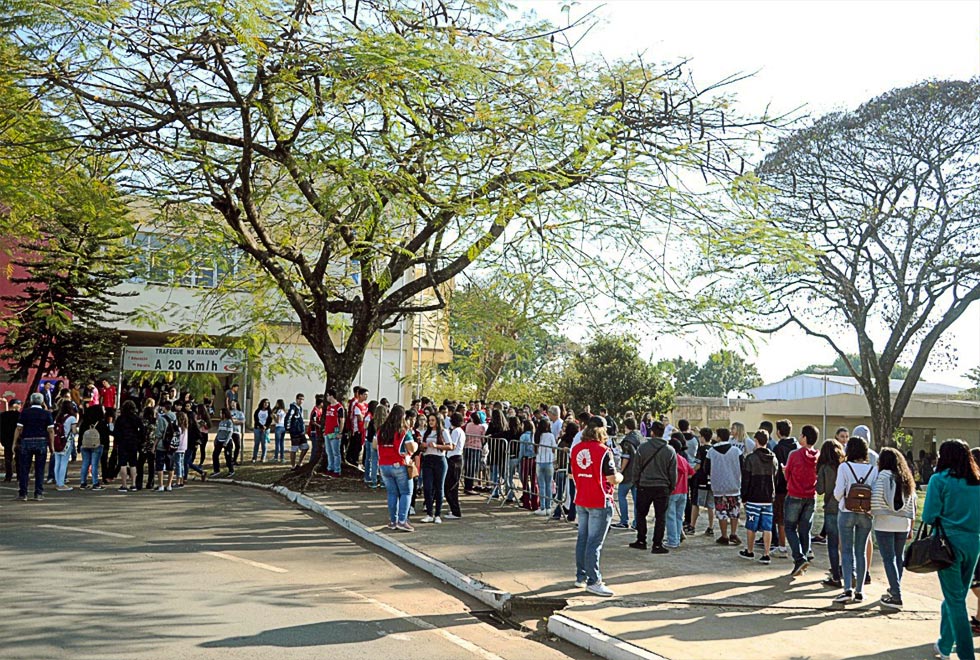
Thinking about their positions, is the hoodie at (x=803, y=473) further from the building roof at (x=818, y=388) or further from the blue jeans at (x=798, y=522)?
the building roof at (x=818, y=388)

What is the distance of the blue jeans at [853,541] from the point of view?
9969 mm

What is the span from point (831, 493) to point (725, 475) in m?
2.73

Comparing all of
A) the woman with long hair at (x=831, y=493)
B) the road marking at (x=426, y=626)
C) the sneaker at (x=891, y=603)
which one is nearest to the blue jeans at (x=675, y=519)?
the woman with long hair at (x=831, y=493)

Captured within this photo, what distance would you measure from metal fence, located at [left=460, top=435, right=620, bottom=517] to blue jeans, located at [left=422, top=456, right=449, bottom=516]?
211 centimetres

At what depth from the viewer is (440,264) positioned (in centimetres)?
2267

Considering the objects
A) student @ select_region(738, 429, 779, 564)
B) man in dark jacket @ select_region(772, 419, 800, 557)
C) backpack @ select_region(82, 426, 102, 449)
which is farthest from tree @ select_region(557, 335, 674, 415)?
student @ select_region(738, 429, 779, 564)

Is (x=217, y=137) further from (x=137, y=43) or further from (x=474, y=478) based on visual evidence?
(x=474, y=478)

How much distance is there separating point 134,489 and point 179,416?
1.84 m

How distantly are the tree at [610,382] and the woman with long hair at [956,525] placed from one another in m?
39.1

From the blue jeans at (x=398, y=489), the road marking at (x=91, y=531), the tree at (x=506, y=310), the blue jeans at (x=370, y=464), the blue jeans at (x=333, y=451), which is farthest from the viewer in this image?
the blue jeans at (x=333, y=451)

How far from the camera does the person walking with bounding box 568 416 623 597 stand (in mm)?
9984

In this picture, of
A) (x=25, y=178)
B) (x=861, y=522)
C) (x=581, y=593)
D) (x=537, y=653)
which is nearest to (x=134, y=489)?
(x=25, y=178)

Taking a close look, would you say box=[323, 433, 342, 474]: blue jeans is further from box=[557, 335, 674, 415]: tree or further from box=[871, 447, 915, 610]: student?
box=[557, 335, 674, 415]: tree

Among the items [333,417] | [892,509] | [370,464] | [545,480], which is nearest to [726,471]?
[545,480]
